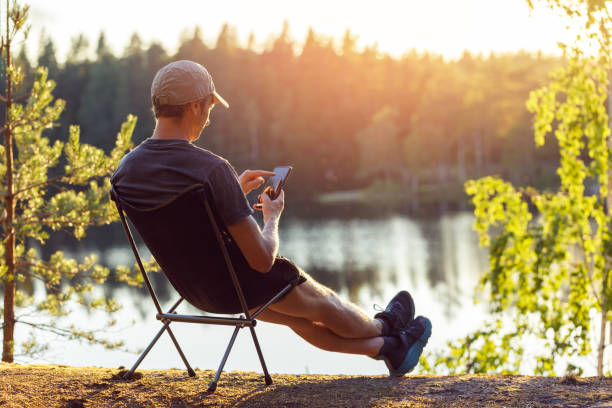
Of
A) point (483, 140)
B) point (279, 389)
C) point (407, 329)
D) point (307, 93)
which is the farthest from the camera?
point (307, 93)

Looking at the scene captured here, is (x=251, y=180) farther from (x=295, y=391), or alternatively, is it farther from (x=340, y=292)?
(x=340, y=292)

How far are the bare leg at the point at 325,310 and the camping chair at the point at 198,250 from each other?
9 cm

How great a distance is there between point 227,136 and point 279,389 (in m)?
49.0

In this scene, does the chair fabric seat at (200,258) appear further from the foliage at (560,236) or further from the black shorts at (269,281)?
the foliage at (560,236)

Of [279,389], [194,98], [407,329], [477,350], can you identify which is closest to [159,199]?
[194,98]

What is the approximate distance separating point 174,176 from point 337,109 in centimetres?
5785

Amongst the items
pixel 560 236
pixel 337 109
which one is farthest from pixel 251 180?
pixel 337 109

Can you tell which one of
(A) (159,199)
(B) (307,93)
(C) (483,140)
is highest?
(B) (307,93)

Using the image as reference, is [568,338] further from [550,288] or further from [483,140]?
[483,140]

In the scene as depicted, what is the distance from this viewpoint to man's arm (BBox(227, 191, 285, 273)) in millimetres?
2193

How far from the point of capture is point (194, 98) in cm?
230

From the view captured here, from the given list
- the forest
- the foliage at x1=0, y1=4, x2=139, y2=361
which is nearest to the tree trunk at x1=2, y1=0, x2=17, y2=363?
the foliage at x1=0, y1=4, x2=139, y2=361

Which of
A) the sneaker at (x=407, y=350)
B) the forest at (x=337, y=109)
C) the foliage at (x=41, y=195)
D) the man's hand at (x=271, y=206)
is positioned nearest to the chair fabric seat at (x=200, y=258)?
the man's hand at (x=271, y=206)

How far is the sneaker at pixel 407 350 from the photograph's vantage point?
2.81m
